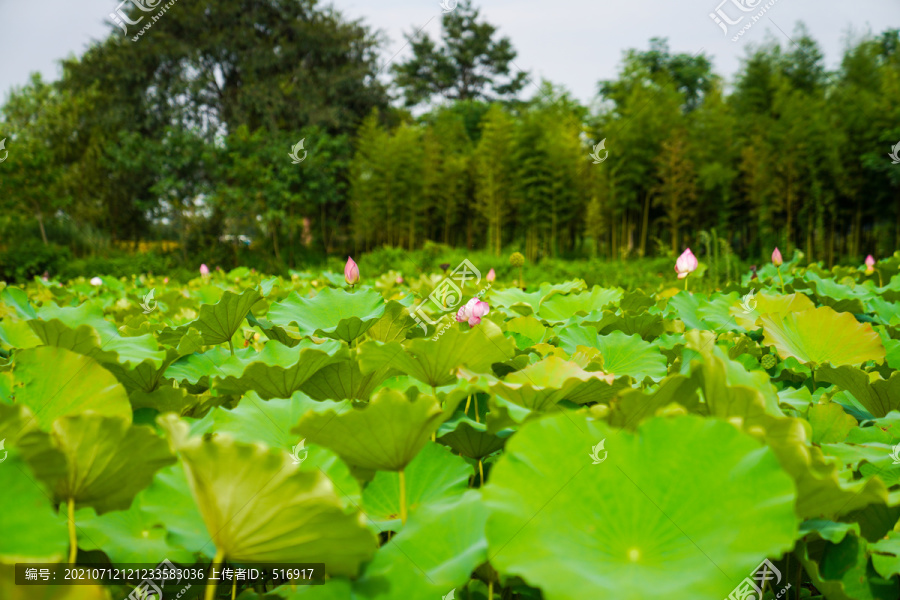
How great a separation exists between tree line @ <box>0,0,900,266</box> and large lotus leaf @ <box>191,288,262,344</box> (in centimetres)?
1224

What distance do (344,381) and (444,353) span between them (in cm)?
14

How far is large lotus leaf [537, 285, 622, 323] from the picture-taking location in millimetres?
1239

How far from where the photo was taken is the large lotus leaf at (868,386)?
0.66 m

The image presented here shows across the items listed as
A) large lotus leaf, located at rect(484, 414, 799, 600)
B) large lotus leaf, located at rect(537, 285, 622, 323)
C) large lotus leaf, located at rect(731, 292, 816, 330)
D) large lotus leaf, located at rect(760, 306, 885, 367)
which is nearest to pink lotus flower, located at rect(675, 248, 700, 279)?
large lotus leaf, located at rect(537, 285, 622, 323)

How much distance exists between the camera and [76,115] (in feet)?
51.8

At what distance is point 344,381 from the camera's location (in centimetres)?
68

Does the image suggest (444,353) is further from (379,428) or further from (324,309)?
(324,309)

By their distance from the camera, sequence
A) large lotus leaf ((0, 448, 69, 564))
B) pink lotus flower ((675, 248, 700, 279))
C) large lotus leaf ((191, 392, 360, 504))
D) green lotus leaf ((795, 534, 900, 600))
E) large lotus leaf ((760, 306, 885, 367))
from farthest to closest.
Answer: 1. pink lotus flower ((675, 248, 700, 279))
2. large lotus leaf ((760, 306, 885, 367))
3. large lotus leaf ((191, 392, 360, 504))
4. green lotus leaf ((795, 534, 900, 600))
5. large lotus leaf ((0, 448, 69, 564))

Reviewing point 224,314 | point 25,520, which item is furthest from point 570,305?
point 25,520

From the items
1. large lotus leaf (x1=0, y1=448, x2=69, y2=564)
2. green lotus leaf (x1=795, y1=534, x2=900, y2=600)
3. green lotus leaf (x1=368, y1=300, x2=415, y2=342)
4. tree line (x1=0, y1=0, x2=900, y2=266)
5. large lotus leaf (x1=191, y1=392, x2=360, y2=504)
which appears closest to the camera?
large lotus leaf (x1=0, y1=448, x2=69, y2=564)

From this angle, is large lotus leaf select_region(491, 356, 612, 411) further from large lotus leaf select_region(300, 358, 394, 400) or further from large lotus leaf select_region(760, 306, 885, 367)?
large lotus leaf select_region(760, 306, 885, 367)

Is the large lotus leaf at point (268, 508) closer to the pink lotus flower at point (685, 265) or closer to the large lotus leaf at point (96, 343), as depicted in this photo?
the large lotus leaf at point (96, 343)

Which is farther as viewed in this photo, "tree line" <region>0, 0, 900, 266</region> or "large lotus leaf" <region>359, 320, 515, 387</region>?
"tree line" <region>0, 0, 900, 266</region>

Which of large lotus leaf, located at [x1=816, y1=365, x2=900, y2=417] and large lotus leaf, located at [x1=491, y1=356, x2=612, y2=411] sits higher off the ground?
large lotus leaf, located at [x1=491, y1=356, x2=612, y2=411]
